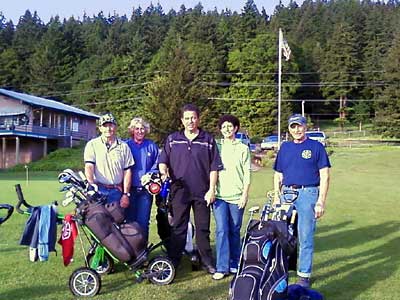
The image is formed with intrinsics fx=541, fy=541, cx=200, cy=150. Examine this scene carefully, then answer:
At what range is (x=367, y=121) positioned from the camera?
74375mm

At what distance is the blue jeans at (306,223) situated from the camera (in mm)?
5746

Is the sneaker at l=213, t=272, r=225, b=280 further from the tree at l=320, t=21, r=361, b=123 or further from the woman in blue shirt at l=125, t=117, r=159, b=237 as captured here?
the tree at l=320, t=21, r=361, b=123

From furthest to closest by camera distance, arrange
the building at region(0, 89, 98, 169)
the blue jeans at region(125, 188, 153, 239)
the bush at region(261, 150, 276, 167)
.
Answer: the building at region(0, 89, 98, 169)
the bush at region(261, 150, 276, 167)
the blue jeans at region(125, 188, 153, 239)

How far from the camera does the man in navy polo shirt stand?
6152mm

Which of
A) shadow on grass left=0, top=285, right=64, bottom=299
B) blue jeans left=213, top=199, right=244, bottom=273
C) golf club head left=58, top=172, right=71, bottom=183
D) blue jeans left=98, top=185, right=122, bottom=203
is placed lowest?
shadow on grass left=0, top=285, right=64, bottom=299

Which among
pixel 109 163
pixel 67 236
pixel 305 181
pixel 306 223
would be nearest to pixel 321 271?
pixel 306 223

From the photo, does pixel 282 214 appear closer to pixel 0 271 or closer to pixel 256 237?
pixel 256 237

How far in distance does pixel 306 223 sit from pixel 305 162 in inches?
25.8

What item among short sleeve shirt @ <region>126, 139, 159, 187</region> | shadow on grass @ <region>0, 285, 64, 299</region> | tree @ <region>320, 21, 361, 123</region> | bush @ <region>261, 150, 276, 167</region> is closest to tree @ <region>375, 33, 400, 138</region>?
tree @ <region>320, 21, 361, 123</region>

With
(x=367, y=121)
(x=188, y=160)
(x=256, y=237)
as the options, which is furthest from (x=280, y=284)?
(x=367, y=121)

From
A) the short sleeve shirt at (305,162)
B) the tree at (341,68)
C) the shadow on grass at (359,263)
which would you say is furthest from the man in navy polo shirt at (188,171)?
the tree at (341,68)

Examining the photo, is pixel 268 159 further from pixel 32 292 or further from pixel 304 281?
pixel 32 292

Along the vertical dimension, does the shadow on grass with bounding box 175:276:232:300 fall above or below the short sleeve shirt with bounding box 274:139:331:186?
below

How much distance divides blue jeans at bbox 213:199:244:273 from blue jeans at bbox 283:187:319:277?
32.4 inches
